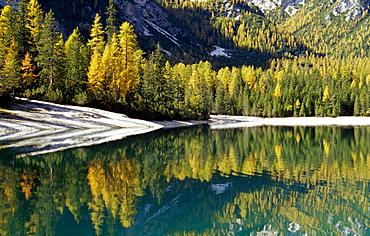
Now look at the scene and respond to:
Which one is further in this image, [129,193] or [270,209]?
[129,193]

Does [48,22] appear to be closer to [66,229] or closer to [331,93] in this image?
[66,229]

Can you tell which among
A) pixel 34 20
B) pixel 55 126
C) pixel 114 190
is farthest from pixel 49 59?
pixel 114 190

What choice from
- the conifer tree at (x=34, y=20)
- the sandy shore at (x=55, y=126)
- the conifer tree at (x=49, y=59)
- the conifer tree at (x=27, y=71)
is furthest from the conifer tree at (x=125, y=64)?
the conifer tree at (x=34, y=20)

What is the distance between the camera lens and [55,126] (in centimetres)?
4403

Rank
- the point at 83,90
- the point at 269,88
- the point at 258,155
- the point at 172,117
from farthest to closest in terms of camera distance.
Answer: the point at 269,88, the point at 172,117, the point at 83,90, the point at 258,155

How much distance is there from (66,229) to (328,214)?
991 centimetres

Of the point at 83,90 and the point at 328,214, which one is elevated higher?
the point at 83,90

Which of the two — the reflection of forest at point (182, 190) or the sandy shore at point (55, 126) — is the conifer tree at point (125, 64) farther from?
the reflection of forest at point (182, 190)

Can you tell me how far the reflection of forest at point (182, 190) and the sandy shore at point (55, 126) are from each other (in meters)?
6.07

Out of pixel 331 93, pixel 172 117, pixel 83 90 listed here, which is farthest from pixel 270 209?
pixel 331 93

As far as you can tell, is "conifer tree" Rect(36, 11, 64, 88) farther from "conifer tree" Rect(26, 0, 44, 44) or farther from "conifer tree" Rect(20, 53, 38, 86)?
"conifer tree" Rect(26, 0, 44, 44)

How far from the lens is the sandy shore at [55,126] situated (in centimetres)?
2994

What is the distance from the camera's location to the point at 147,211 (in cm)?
1251

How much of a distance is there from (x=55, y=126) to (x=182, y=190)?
3365cm
